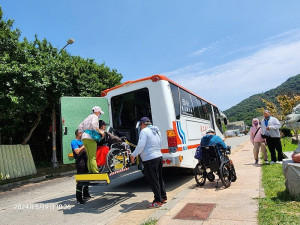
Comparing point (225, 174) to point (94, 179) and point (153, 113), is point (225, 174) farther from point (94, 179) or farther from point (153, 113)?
point (94, 179)

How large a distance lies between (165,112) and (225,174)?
2.14 meters

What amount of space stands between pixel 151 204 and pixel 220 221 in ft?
5.25

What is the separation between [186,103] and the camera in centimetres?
802

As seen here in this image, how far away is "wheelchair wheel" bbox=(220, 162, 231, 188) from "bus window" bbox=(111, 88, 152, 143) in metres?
3.11

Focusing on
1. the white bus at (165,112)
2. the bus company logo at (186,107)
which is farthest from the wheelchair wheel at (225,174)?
the bus company logo at (186,107)

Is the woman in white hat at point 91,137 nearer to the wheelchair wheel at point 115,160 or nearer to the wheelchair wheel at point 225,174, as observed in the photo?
the wheelchair wheel at point 115,160

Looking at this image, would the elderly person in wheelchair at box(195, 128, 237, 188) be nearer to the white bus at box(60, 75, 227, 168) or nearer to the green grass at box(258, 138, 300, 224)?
the white bus at box(60, 75, 227, 168)

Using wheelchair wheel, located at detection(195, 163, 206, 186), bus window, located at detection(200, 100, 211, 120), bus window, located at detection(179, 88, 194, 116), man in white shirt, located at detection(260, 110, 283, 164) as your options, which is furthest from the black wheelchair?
bus window, located at detection(200, 100, 211, 120)

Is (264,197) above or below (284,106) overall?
below

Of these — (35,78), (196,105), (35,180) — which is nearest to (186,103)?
(196,105)

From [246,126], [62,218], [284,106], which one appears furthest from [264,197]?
[246,126]

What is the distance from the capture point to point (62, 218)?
4988 mm

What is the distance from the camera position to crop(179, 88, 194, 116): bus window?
24.9 ft

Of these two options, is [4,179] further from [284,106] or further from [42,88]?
[284,106]
